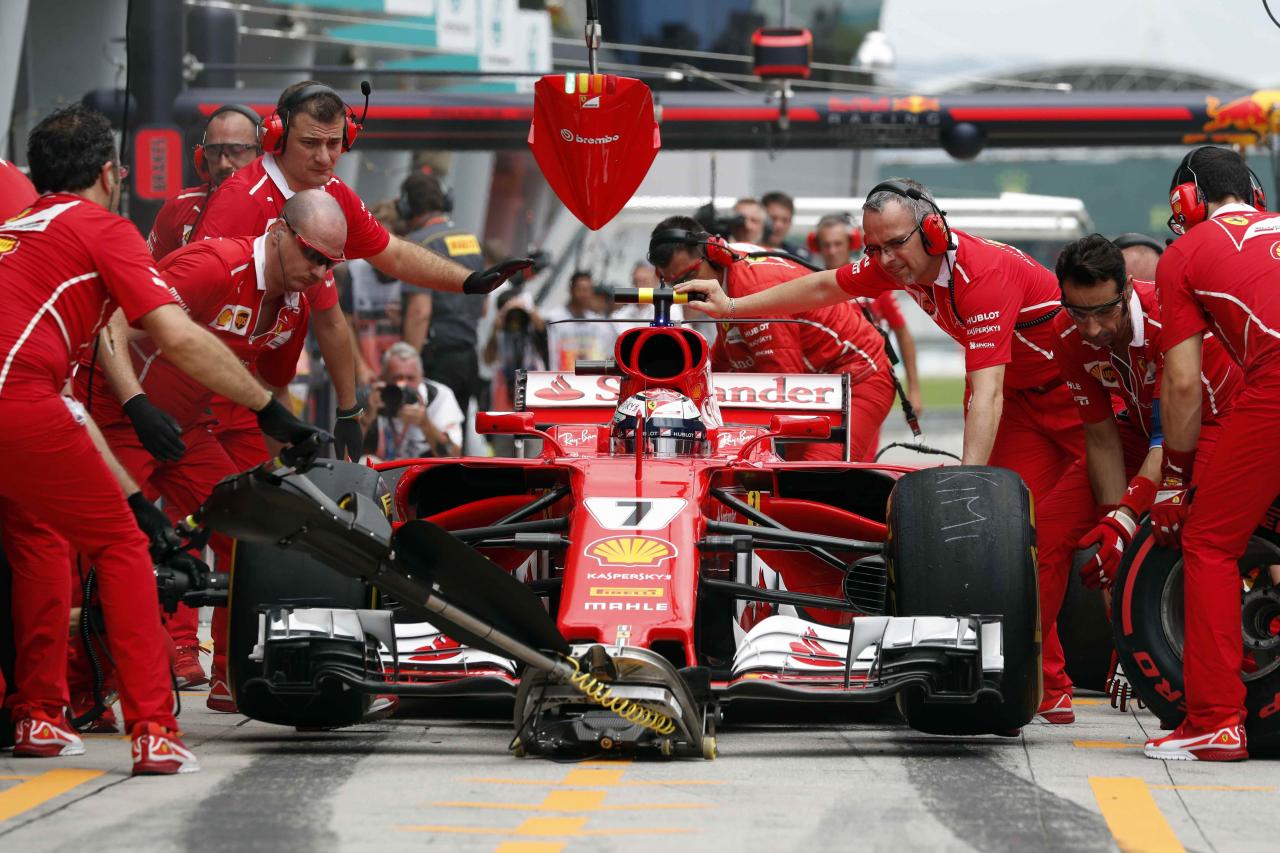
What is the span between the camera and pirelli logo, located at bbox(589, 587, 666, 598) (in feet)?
19.3

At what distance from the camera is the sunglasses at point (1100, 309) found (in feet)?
22.5

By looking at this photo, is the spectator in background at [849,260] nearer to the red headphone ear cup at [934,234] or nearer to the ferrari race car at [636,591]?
the red headphone ear cup at [934,234]

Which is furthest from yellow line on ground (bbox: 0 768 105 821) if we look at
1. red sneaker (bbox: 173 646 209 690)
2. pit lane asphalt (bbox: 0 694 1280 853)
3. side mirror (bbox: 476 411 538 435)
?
red sneaker (bbox: 173 646 209 690)

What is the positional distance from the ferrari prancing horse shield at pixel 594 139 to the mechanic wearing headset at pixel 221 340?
1683mm

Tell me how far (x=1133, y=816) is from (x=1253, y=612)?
1517 millimetres

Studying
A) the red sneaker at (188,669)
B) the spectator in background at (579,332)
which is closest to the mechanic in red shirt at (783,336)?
the red sneaker at (188,669)

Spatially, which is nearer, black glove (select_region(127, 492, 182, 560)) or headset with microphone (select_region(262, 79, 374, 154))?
black glove (select_region(127, 492, 182, 560))

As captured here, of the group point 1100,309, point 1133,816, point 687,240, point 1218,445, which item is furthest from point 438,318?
point 1133,816

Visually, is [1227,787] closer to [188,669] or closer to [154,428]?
[154,428]

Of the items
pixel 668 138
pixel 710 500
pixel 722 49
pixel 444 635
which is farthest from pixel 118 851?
pixel 722 49

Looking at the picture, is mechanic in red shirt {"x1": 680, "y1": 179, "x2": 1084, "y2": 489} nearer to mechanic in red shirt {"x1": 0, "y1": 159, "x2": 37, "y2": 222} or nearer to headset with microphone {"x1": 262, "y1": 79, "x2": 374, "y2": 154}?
headset with microphone {"x1": 262, "y1": 79, "x2": 374, "y2": 154}

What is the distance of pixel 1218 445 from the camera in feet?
19.7

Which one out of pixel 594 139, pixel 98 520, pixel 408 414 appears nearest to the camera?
pixel 98 520

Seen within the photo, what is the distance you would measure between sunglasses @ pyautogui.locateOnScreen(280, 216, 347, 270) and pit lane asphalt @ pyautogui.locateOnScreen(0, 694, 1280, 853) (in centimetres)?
157
